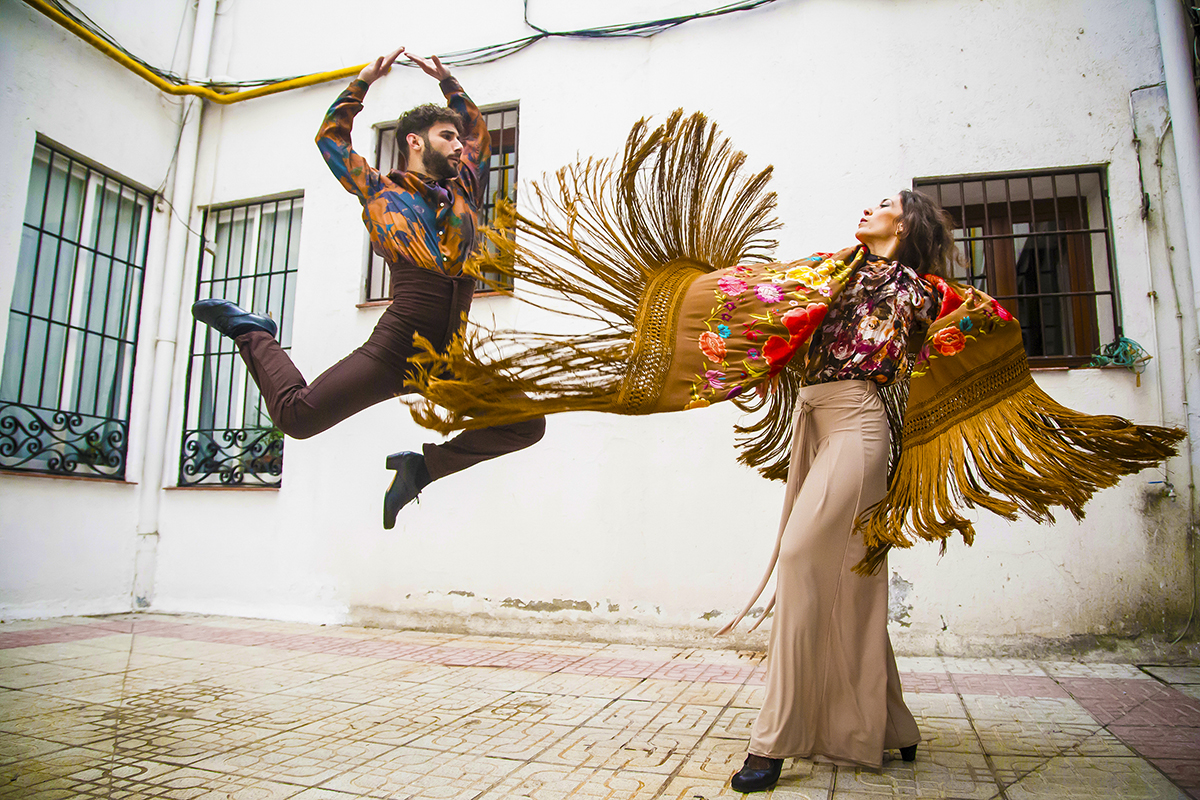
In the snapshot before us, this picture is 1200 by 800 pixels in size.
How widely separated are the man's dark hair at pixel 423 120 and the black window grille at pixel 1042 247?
2.40 m

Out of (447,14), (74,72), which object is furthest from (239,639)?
(447,14)

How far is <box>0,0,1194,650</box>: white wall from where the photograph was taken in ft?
10.6

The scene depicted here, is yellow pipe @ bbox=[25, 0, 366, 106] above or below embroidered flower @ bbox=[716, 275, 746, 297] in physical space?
above

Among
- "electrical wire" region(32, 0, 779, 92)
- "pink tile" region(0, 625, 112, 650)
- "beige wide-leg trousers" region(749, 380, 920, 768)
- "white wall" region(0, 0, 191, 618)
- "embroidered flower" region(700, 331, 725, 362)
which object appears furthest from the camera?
"electrical wire" region(32, 0, 779, 92)

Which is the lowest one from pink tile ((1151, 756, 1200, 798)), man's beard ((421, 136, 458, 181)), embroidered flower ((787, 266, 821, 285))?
pink tile ((1151, 756, 1200, 798))

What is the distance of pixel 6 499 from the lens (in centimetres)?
318

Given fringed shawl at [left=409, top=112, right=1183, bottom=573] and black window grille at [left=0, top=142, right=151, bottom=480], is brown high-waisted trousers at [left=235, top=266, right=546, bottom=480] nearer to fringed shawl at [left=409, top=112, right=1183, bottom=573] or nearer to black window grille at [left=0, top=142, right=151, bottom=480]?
fringed shawl at [left=409, top=112, right=1183, bottom=573]

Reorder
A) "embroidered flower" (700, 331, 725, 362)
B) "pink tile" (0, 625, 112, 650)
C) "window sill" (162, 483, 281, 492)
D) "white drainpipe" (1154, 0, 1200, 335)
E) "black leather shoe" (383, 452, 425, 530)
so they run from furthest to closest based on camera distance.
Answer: "window sill" (162, 483, 281, 492), "pink tile" (0, 625, 112, 650), "white drainpipe" (1154, 0, 1200, 335), "black leather shoe" (383, 452, 425, 530), "embroidered flower" (700, 331, 725, 362)

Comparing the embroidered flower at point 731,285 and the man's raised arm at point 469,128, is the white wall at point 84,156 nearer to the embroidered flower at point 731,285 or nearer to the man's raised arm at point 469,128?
the man's raised arm at point 469,128

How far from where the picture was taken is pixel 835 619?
1865 millimetres

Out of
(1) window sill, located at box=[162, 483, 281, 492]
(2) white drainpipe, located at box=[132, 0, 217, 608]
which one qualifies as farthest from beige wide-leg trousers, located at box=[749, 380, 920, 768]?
(2) white drainpipe, located at box=[132, 0, 217, 608]

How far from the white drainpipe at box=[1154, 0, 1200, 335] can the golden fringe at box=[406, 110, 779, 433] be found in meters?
2.19

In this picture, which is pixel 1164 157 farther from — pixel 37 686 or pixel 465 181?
pixel 37 686

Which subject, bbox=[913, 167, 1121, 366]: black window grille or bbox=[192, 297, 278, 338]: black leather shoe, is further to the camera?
bbox=[913, 167, 1121, 366]: black window grille
